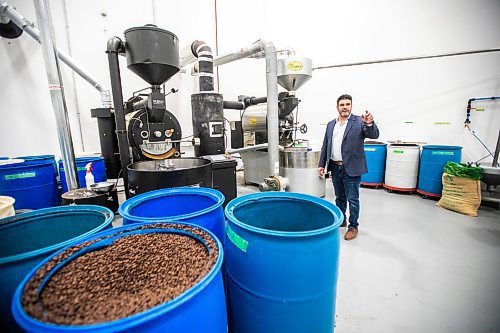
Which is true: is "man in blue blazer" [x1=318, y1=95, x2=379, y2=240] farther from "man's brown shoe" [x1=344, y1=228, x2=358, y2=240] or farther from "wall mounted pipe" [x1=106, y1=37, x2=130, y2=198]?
"wall mounted pipe" [x1=106, y1=37, x2=130, y2=198]

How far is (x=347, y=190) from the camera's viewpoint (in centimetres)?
211

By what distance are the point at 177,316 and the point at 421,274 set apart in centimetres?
184

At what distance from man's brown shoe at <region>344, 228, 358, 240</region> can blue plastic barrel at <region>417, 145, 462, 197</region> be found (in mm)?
1626

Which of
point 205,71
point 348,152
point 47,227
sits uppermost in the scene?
point 205,71

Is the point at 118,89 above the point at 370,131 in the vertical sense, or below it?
above

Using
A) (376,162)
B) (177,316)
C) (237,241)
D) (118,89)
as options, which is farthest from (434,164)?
(118,89)

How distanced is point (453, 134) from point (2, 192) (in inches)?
205

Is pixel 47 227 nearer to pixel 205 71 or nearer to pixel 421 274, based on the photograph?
pixel 205 71

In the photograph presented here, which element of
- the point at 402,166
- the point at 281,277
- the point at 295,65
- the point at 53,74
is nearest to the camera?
the point at 281,277

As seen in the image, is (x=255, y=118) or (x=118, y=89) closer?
(x=118, y=89)

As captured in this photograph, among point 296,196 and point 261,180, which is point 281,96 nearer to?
point 261,180

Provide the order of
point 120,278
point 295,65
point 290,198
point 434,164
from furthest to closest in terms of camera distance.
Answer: point 434,164 < point 295,65 < point 290,198 < point 120,278

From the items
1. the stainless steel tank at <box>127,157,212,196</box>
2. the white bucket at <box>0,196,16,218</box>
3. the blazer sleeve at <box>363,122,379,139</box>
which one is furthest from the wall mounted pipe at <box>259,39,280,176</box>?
the white bucket at <box>0,196,16,218</box>

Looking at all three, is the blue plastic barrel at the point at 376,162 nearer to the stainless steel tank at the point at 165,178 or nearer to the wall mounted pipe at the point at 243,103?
the wall mounted pipe at the point at 243,103
